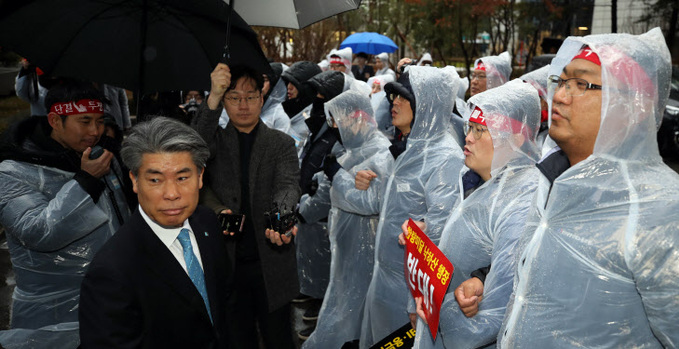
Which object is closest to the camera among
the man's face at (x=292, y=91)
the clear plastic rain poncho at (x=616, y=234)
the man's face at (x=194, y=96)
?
the clear plastic rain poncho at (x=616, y=234)

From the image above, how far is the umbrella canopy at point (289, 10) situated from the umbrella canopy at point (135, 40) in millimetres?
237

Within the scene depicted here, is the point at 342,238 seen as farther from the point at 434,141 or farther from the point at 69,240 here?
the point at 69,240

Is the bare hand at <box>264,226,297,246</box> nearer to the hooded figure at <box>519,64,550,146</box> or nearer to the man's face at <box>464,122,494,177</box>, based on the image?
the man's face at <box>464,122,494,177</box>

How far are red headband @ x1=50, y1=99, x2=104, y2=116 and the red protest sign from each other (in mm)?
1672

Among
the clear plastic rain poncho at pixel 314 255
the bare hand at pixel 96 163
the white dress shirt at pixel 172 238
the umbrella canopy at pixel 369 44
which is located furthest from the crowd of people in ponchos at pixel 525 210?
the umbrella canopy at pixel 369 44

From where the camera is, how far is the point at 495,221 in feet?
7.47

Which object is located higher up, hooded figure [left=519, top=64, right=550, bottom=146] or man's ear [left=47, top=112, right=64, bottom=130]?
man's ear [left=47, top=112, right=64, bottom=130]

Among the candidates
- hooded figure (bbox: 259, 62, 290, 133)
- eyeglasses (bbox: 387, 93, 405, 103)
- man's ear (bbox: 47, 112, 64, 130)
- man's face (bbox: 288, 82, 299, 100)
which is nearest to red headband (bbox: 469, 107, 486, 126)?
eyeglasses (bbox: 387, 93, 405, 103)

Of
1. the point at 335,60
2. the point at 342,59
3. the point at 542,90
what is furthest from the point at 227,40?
the point at 342,59

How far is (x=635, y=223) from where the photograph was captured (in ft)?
5.14

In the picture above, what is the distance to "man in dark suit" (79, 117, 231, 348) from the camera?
1745 mm

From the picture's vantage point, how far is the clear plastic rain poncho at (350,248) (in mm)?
3934

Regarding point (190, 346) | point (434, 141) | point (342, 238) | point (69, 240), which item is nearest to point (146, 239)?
point (190, 346)

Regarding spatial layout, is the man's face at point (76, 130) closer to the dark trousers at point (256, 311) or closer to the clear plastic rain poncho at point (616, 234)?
the dark trousers at point (256, 311)
